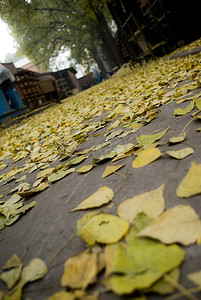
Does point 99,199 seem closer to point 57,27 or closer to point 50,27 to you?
point 50,27

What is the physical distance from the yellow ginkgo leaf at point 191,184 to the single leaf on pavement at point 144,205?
0.06 m

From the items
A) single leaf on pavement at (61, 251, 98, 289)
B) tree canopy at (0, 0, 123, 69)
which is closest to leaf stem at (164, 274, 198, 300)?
single leaf on pavement at (61, 251, 98, 289)

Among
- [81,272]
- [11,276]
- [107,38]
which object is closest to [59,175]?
[11,276]

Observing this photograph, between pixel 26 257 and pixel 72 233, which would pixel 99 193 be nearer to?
pixel 72 233

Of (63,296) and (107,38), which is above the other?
(107,38)

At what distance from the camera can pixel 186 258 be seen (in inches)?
17.1

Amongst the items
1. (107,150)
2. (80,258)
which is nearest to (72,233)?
(80,258)

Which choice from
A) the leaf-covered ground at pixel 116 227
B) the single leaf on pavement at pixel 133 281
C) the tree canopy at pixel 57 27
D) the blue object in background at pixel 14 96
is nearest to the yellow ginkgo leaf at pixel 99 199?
the leaf-covered ground at pixel 116 227

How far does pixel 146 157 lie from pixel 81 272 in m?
0.57

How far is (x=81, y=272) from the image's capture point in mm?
477

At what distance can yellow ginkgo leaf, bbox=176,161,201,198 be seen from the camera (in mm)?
598

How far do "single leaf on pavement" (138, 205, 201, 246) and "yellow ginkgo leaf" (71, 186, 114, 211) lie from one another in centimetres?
26

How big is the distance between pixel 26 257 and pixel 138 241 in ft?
1.33

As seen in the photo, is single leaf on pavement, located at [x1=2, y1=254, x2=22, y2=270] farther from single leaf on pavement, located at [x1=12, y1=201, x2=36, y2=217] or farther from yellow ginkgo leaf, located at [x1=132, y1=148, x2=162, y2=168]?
yellow ginkgo leaf, located at [x1=132, y1=148, x2=162, y2=168]
